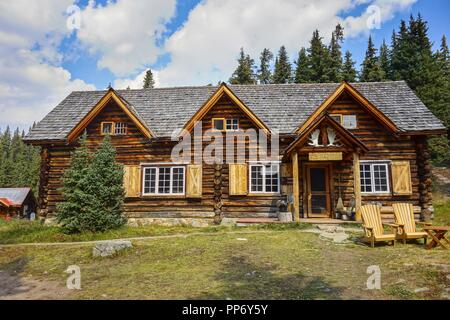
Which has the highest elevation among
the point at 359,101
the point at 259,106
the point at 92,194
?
the point at 259,106

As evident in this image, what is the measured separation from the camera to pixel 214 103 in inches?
627

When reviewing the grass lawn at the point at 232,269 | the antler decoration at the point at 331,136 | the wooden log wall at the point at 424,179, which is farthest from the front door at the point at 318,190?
Answer: the wooden log wall at the point at 424,179

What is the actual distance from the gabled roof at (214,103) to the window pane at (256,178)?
202 centimetres

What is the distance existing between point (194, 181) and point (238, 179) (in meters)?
2.28

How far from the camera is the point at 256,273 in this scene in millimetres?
6996

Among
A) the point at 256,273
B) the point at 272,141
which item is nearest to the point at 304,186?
the point at 272,141

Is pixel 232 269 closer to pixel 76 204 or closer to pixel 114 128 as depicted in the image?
pixel 76 204

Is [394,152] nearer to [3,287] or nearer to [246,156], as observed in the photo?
[246,156]

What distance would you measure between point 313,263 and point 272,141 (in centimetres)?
868

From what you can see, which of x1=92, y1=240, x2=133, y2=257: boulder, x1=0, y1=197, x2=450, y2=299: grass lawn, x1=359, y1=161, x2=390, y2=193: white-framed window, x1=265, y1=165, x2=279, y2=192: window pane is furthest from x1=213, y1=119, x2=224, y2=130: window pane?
x1=92, y1=240, x2=133, y2=257: boulder

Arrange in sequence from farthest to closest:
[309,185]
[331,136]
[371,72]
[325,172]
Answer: [371,72] < [325,172] < [309,185] < [331,136]

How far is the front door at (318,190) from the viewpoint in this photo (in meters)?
15.3

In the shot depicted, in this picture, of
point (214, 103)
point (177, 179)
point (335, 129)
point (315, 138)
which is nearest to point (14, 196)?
point (177, 179)
